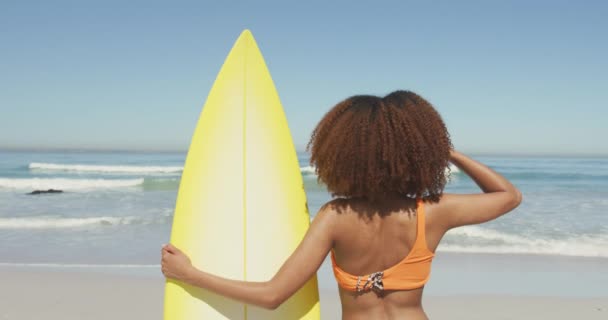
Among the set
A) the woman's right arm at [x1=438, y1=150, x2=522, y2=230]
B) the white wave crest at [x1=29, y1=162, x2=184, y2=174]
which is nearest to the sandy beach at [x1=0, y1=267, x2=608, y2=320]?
the woman's right arm at [x1=438, y1=150, x2=522, y2=230]

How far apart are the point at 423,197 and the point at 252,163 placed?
995 mm

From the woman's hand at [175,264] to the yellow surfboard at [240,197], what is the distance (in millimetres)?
176

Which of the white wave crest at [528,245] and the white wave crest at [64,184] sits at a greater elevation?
the white wave crest at [528,245]

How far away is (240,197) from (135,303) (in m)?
3.18

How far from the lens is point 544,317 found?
466 cm

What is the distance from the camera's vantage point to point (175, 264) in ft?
6.32

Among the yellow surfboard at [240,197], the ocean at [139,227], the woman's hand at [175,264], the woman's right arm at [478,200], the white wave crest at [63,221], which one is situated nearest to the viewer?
the woman's right arm at [478,200]

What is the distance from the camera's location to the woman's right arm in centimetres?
153

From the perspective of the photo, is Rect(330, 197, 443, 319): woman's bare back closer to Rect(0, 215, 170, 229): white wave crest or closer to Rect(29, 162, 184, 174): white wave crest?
Rect(0, 215, 170, 229): white wave crest

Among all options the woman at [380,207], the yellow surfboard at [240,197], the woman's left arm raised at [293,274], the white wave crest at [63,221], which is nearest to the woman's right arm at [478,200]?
the woman at [380,207]

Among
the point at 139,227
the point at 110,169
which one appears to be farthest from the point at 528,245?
the point at 110,169

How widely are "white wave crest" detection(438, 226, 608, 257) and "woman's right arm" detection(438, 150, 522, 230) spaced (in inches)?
239

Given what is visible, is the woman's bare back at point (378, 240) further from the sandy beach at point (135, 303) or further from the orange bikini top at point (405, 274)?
the sandy beach at point (135, 303)

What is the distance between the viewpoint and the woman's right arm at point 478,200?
153 cm
